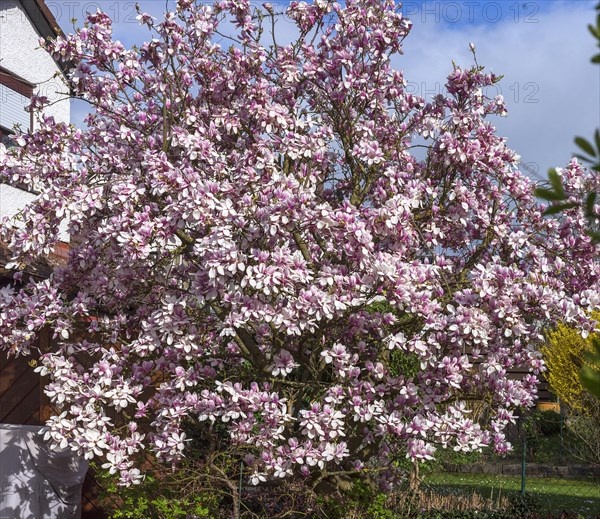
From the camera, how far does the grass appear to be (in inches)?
538

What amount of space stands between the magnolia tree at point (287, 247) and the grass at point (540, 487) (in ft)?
19.0

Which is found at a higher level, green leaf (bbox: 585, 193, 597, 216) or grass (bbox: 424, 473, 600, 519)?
grass (bbox: 424, 473, 600, 519)

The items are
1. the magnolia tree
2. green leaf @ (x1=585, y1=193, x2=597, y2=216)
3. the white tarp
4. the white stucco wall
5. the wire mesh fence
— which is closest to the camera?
green leaf @ (x1=585, y1=193, x2=597, y2=216)

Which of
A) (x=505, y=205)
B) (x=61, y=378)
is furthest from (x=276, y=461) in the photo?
(x=505, y=205)

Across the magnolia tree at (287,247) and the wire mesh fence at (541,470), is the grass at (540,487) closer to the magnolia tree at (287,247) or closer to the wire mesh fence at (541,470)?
the wire mesh fence at (541,470)

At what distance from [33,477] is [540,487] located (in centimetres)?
1021

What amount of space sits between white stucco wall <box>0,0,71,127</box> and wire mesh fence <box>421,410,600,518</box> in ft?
28.9

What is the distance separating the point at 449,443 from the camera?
7.59m

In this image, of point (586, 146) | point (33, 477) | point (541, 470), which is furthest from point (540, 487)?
point (586, 146)

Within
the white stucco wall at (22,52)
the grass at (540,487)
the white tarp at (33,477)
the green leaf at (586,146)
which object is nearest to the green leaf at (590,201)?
the green leaf at (586,146)

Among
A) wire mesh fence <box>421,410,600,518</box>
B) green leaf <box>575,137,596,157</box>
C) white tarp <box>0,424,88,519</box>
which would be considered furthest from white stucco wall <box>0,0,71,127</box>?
green leaf <box>575,137,596,157</box>

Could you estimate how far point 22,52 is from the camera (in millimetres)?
13844

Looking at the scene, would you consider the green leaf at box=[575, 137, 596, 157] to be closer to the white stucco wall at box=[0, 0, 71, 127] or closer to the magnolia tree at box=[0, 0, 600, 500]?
the magnolia tree at box=[0, 0, 600, 500]

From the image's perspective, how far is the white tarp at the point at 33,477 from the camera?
861 cm
